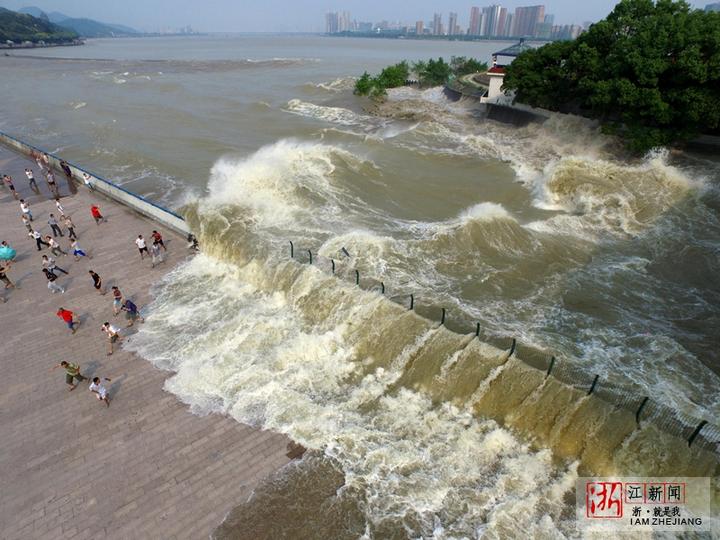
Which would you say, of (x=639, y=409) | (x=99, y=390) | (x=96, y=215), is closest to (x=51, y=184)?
(x=96, y=215)

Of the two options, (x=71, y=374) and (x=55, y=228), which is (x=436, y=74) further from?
(x=71, y=374)

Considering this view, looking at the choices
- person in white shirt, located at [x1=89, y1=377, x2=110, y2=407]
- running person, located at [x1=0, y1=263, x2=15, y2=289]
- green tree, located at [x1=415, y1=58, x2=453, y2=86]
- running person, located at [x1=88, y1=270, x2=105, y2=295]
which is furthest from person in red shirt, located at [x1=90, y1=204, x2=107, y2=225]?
green tree, located at [x1=415, y1=58, x2=453, y2=86]

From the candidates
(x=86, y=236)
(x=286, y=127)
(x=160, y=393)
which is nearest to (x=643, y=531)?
(x=160, y=393)


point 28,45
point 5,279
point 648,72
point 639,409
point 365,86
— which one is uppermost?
point 28,45

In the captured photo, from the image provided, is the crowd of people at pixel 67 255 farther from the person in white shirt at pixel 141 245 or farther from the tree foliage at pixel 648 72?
the tree foliage at pixel 648 72

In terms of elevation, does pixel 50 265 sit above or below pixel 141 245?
below

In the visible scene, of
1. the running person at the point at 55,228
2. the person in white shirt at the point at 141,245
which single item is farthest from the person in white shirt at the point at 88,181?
the person in white shirt at the point at 141,245
